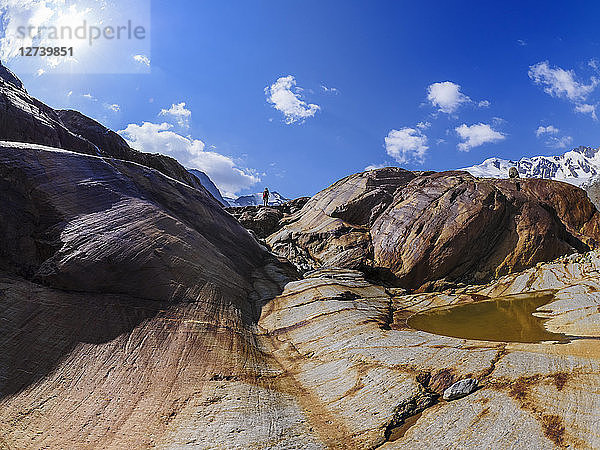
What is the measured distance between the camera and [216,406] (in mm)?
4801

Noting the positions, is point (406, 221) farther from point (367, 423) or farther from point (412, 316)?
point (367, 423)

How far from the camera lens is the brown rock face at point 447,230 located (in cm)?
1580

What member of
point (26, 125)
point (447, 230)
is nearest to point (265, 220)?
point (447, 230)

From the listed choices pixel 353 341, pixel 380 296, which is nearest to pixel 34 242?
pixel 353 341

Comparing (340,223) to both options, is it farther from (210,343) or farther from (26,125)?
(26,125)

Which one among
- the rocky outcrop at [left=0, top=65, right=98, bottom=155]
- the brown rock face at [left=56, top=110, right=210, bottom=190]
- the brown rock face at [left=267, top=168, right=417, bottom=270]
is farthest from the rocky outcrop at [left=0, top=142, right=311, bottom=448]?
the brown rock face at [left=56, top=110, right=210, bottom=190]

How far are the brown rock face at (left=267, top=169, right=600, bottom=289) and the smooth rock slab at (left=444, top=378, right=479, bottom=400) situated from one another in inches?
442

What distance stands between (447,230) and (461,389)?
43.4 ft

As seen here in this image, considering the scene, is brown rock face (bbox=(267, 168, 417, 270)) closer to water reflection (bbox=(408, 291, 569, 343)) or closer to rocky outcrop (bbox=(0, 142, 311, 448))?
water reflection (bbox=(408, 291, 569, 343))

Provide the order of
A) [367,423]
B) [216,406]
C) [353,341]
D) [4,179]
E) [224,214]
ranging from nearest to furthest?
[367,423], [216,406], [353,341], [4,179], [224,214]

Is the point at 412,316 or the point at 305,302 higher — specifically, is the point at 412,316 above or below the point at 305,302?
below

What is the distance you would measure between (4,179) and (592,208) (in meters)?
26.6

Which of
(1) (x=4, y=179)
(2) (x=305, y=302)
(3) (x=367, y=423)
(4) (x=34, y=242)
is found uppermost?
(1) (x=4, y=179)

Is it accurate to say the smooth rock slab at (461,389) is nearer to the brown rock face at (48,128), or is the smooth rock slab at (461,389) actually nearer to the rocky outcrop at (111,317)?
the rocky outcrop at (111,317)
